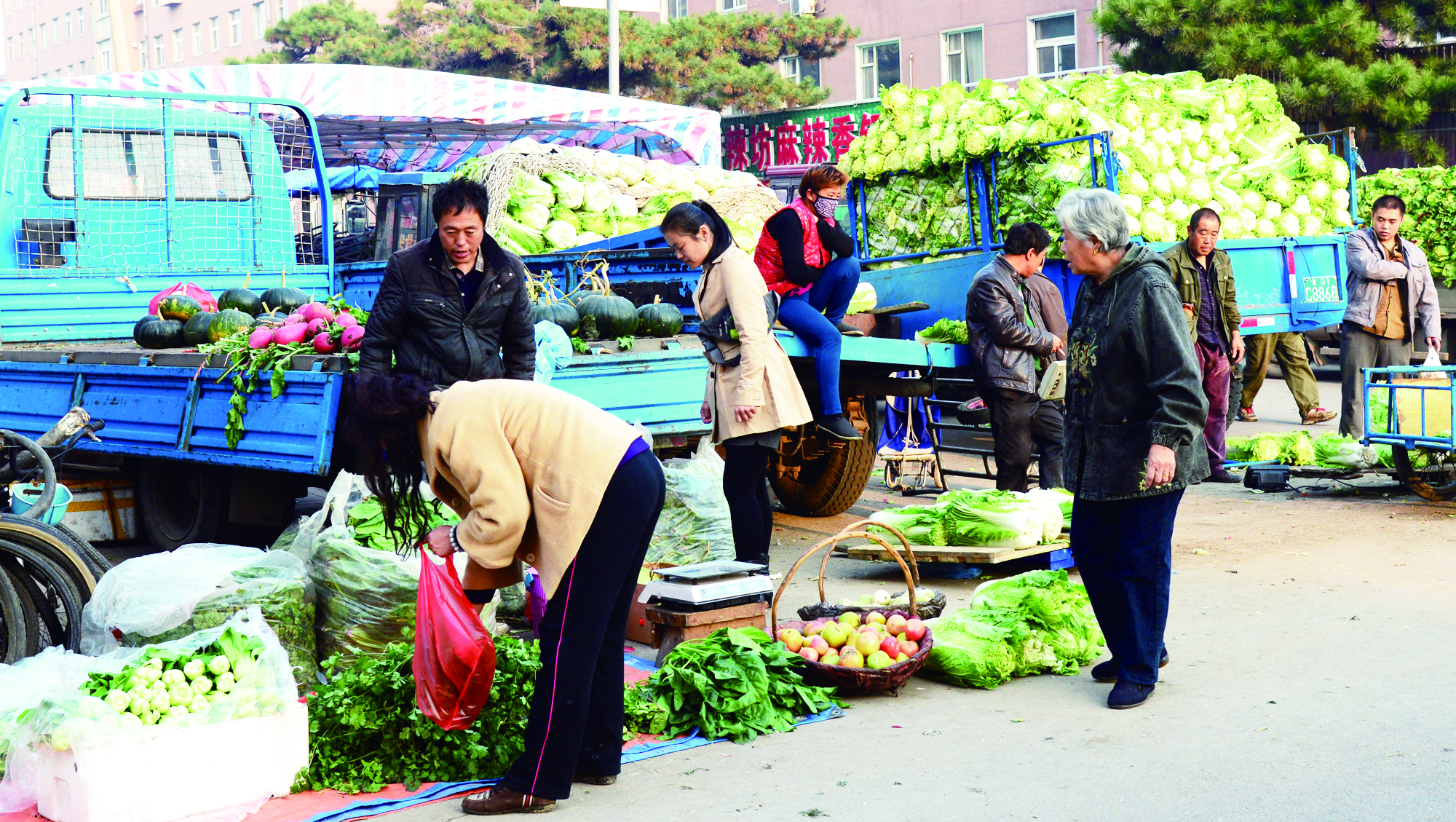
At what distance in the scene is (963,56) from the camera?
28.5 metres

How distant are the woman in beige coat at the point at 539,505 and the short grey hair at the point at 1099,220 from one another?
6.35 ft

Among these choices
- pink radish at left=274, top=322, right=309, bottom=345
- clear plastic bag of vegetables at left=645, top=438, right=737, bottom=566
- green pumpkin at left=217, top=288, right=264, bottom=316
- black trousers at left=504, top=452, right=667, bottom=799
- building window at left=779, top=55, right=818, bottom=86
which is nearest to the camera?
black trousers at left=504, top=452, right=667, bottom=799

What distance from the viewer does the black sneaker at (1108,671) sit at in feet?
16.8

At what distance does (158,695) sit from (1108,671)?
3332 mm

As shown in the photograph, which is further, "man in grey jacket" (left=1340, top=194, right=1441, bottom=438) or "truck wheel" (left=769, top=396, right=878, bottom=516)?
"man in grey jacket" (left=1340, top=194, right=1441, bottom=438)

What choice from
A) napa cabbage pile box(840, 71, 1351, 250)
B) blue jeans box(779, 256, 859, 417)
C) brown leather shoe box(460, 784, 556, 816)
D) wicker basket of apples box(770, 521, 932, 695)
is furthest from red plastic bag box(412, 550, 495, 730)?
napa cabbage pile box(840, 71, 1351, 250)

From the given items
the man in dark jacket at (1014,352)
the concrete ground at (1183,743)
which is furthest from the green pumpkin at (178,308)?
the man in dark jacket at (1014,352)

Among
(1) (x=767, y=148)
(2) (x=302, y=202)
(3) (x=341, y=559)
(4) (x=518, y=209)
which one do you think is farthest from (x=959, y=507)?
(1) (x=767, y=148)

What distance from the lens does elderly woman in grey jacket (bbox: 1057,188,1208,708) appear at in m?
4.68

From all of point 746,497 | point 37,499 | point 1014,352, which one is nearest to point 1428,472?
point 1014,352

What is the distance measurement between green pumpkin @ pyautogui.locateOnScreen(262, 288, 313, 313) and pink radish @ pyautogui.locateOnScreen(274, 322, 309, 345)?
1.49 metres

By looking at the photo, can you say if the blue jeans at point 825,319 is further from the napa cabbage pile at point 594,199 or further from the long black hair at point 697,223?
the napa cabbage pile at point 594,199

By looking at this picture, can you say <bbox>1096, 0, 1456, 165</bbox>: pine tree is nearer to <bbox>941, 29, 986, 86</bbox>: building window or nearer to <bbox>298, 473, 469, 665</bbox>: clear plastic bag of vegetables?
<bbox>941, 29, 986, 86</bbox>: building window

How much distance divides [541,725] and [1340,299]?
910 centimetres
